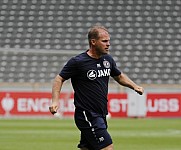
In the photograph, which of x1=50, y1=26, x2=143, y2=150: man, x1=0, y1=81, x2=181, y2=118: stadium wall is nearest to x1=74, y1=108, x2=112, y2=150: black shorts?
→ x1=50, y1=26, x2=143, y2=150: man

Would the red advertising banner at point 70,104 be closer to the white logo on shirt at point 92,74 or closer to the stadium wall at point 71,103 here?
the stadium wall at point 71,103

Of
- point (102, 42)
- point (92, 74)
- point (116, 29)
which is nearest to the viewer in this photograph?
point (102, 42)

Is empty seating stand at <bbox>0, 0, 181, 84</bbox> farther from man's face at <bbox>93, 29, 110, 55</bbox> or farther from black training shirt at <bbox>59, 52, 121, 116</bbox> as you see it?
man's face at <bbox>93, 29, 110, 55</bbox>

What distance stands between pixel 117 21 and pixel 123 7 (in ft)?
2.84

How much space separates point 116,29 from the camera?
3566 centimetres

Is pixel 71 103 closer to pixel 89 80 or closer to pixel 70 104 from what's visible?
pixel 70 104

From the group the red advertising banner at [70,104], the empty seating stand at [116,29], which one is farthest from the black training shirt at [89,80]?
the empty seating stand at [116,29]

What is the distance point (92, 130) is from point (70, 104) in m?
20.6

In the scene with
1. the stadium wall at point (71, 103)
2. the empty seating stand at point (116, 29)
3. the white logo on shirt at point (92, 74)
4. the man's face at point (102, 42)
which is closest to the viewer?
the man's face at point (102, 42)

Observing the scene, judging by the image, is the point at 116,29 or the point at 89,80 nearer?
the point at 89,80

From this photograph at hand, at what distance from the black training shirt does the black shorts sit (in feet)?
0.25

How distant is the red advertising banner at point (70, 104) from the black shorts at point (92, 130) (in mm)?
20391

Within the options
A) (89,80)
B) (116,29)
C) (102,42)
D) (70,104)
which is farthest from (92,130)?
(116,29)

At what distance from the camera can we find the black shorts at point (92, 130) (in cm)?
743
